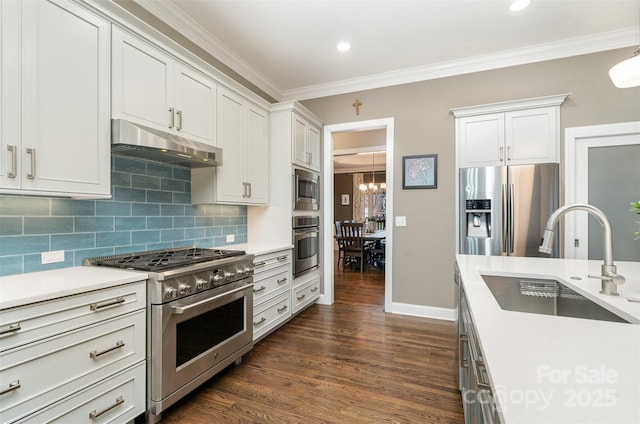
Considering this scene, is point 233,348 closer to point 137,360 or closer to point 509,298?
point 137,360

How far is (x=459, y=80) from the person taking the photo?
11.3 feet

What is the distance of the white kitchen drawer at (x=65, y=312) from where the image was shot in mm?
1194

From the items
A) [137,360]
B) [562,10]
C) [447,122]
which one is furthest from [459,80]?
[137,360]

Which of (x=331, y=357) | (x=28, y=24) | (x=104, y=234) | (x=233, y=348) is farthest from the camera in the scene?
(x=331, y=357)

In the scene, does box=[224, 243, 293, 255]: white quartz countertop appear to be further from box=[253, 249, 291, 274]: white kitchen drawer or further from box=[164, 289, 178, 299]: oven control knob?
box=[164, 289, 178, 299]: oven control knob

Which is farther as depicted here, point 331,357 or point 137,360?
point 331,357

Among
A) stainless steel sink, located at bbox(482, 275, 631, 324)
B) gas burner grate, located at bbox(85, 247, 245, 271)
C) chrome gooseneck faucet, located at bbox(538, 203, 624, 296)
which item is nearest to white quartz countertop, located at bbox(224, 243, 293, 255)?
gas burner grate, located at bbox(85, 247, 245, 271)

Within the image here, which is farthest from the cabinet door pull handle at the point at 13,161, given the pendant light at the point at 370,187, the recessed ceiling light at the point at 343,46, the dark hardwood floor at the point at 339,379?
the pendant light at the point at 370,187

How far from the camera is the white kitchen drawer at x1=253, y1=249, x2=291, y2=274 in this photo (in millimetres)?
2678

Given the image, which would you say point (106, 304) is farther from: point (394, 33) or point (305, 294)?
point (394, 33)

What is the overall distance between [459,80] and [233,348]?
359 cm

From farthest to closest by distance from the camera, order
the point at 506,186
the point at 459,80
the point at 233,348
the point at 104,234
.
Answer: the point at 459,80 < the point at 506,186 < the point at 233,348 < the point at 104,234

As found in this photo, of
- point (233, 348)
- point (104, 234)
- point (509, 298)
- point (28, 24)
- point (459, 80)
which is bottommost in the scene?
point (233, 348)

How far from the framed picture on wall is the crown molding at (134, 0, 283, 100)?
204 centimetres
